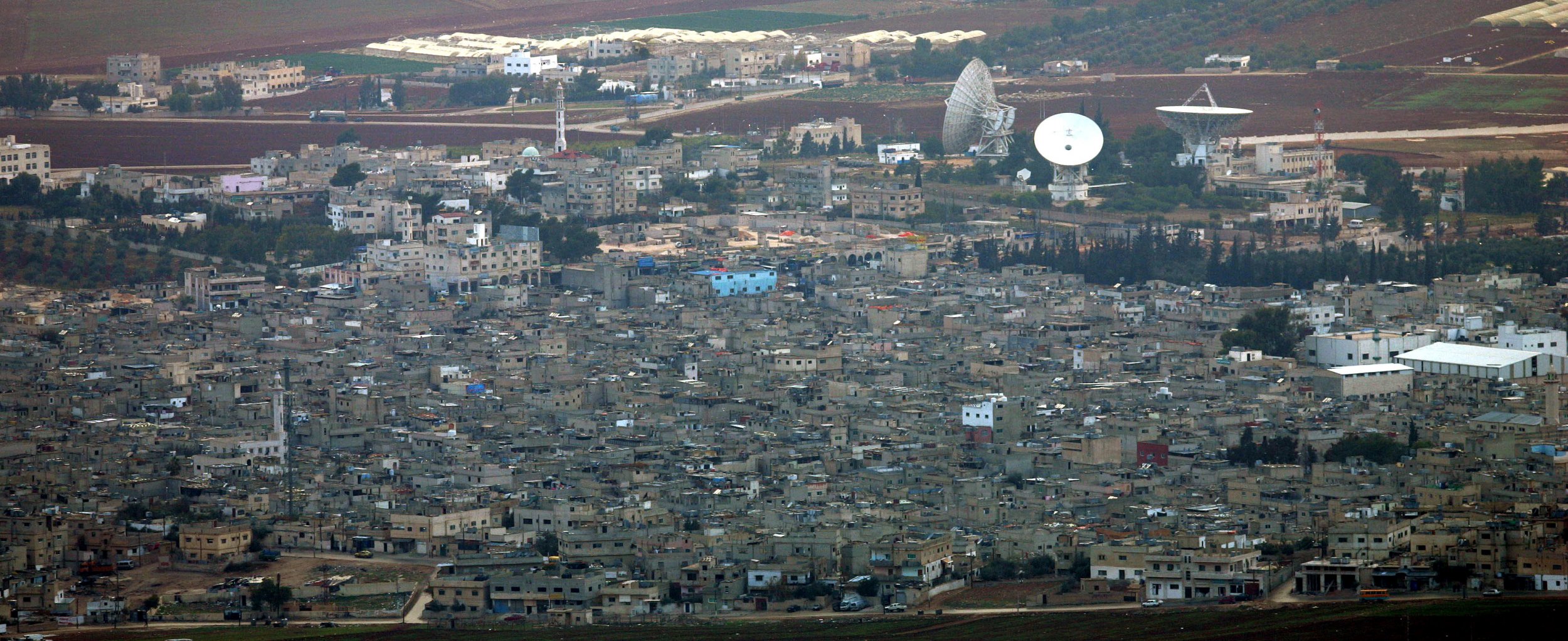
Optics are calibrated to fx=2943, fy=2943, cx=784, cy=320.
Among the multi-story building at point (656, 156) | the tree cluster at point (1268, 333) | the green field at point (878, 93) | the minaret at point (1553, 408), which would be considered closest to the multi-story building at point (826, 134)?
the multi-story building at point (656, 156)

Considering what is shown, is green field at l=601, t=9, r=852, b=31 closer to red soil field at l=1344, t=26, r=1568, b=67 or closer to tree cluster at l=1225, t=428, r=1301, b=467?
red soil field at l=1344, t=26, r=1568, b=67

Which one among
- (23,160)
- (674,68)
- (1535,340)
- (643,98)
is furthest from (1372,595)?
(674,68)

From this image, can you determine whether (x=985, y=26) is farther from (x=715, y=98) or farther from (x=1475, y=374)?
(x=1475, y=374)

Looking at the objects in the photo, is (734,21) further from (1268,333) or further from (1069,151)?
(1268,333)

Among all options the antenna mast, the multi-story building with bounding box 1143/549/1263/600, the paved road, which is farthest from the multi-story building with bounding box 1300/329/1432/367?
the paved road

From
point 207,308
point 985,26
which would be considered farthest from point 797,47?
point 207,308
